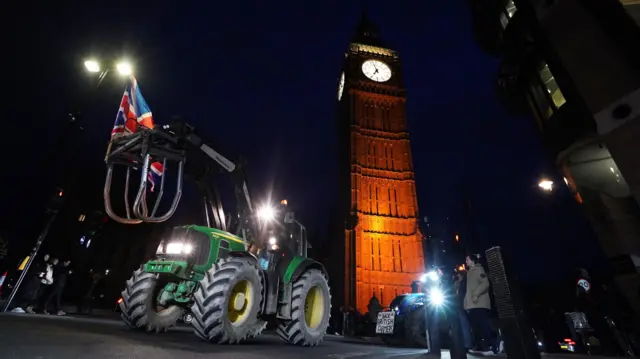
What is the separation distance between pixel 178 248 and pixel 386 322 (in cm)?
743

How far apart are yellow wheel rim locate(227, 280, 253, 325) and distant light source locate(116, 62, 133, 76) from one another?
22.4ft

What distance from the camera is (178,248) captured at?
18.8ft

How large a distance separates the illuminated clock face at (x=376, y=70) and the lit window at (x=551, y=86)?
4439 cm

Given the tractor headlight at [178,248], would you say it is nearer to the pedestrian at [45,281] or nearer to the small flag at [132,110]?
the small flag at [132,110]

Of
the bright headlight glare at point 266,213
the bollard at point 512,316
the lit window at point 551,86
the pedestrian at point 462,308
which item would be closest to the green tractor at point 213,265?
the bright headlight glare at point 266,213

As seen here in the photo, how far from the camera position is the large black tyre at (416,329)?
9462 mm

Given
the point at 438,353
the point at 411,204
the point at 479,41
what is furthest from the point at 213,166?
the point at 411,204

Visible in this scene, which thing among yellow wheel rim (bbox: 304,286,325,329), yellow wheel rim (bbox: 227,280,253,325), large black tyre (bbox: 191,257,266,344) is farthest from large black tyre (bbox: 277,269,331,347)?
yellow wheel rim (bbox: 227,280,253,325)

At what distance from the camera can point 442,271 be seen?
452 cm

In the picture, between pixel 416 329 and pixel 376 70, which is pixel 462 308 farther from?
pixel 376 70

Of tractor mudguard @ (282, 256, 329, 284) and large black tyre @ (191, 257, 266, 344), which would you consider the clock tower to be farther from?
large black tyre @ (191, 257, 266, 344)

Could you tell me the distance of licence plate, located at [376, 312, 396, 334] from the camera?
9.74m

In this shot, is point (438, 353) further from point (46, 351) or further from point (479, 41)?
A: point (479, 41)

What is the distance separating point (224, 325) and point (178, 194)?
90.0 inches
